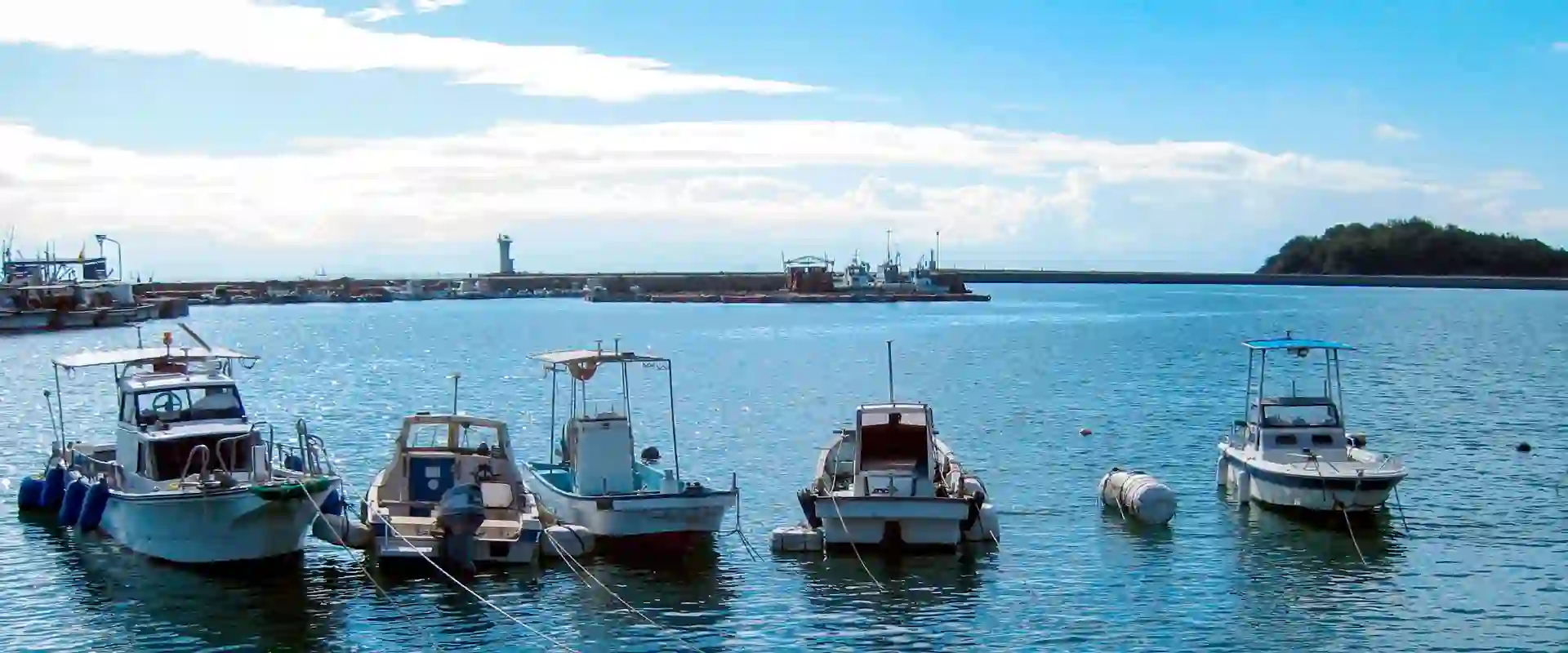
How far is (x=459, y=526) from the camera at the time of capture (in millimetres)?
26359

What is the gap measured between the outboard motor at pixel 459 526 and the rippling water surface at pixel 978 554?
0.60 metres

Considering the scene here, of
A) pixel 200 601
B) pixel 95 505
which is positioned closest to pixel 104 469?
pixel 95 505

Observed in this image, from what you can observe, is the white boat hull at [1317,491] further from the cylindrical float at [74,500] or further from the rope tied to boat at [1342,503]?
the cylindrical float at [74,500]

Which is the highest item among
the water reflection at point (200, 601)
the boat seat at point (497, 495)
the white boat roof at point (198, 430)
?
the white boat roof at point (198, 430)

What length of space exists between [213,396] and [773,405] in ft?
105

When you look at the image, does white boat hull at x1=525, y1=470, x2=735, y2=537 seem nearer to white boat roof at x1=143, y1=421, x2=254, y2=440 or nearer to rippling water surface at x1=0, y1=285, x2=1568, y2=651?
rippling water surface at x1=0, y1=285, x2=1568, y2=651

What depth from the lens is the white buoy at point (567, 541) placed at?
2738 cm

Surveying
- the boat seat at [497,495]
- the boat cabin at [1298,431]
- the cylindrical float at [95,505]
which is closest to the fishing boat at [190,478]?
the cylindrical float at [95,505]

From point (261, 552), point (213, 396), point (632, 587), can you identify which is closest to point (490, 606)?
point (632, 587)

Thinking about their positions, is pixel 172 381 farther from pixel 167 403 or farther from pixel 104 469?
pixel 104 469

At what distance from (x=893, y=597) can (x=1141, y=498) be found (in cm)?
857

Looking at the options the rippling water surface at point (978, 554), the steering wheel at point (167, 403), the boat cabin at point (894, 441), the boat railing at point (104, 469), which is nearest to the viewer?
the rippling water surface at point (978, 554)

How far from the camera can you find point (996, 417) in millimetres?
55562

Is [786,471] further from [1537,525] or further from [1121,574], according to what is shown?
[1537,525]
